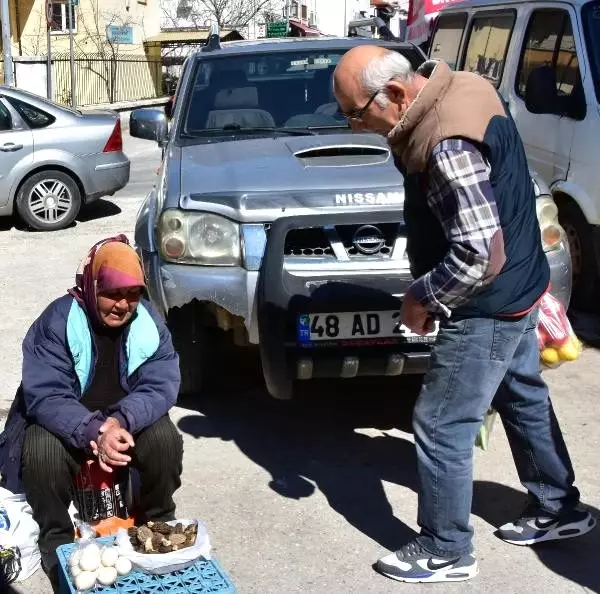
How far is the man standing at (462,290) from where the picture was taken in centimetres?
292

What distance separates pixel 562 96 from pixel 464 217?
3.76 m

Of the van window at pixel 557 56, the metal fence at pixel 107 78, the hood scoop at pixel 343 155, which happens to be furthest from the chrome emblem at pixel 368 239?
the metal fence at pixel 107 78

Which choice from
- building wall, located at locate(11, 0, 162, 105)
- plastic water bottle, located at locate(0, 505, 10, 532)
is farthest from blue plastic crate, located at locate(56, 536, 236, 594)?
building wall, located at locate(11, 0, 162, 105)

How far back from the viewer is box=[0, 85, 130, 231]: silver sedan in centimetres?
1012

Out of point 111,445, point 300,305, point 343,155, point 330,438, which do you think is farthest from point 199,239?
point 111,445

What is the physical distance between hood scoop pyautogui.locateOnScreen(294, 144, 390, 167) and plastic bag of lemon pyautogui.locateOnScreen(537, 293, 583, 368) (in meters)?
1.31

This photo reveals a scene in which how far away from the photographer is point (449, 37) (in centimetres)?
870

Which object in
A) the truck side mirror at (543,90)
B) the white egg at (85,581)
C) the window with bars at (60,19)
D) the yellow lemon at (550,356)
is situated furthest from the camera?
the window with bars at (60,19)

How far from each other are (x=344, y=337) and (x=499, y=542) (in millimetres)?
1014

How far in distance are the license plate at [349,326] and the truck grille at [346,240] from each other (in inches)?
12.9

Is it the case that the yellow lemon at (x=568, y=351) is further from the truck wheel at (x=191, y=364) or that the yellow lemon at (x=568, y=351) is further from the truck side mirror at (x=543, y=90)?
the truck side mirror at (x=543, y=90)

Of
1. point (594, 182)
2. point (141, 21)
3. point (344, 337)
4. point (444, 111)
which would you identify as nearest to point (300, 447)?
point (344, 337)

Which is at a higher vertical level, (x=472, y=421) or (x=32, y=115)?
(x=32, y=115)

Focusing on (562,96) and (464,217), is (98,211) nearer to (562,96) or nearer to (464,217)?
(562,96)
